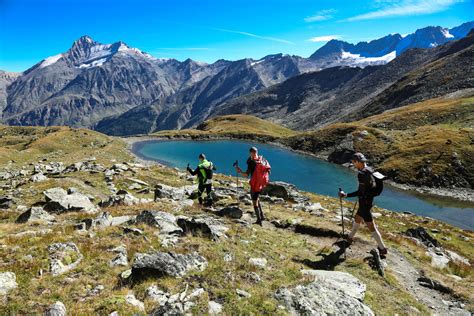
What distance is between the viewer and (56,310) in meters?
8.10

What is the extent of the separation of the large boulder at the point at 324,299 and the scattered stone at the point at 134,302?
3.84 metres

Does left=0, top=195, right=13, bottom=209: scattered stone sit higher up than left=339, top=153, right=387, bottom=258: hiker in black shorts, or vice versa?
left=339, top=153, right=387, bottom=258: hiker in black shorts

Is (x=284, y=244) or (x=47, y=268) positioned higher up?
(x=47, y=268)

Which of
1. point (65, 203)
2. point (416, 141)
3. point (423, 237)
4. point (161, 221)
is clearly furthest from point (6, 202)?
point (416, 141)

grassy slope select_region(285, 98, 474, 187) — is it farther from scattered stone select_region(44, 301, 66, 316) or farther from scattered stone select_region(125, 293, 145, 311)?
scattered stone select_region(44, 301, 66, 316)

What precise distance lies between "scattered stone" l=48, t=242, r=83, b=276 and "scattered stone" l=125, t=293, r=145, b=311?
276 centimetres

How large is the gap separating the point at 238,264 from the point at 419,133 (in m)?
102

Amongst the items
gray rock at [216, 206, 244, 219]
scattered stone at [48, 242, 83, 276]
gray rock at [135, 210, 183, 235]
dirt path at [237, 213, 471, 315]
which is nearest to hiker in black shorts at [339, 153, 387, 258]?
dirt path at [237, 213, 471, 315]

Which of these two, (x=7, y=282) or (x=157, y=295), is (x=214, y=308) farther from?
(x=7, y=282)

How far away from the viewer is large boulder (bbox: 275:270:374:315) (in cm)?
940

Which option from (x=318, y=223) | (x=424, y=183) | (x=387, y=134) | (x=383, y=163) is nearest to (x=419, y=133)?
(x=387, y=134)

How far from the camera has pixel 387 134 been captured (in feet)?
346

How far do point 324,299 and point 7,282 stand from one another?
9.05 metres

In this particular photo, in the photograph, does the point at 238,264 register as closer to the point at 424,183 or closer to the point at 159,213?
the point at 159,213
